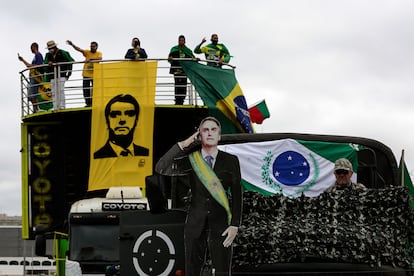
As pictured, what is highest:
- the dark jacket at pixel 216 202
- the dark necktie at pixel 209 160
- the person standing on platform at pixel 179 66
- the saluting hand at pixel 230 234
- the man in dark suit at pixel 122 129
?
the person standing on platform at pixel 179 66

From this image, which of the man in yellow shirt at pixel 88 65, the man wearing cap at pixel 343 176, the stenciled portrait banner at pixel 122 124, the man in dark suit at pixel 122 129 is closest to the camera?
the man wearing cap at pixel 343 176

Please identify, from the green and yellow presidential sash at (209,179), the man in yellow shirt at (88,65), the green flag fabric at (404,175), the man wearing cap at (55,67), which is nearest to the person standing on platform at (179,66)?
the man in yellow shirt at (88,65)

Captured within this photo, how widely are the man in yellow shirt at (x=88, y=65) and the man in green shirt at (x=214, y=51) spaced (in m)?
2.67

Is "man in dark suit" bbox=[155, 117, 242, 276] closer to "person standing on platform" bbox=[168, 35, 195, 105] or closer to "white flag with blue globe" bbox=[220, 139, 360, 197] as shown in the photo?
"white flag with blue globe" bbox=[220, 139, 360, 197]

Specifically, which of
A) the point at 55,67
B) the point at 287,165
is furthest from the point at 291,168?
the point at 55,67

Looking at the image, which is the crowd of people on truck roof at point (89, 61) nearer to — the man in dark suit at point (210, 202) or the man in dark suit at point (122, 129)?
the man in dark suit at point (122, 129)

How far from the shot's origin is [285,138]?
384 inches

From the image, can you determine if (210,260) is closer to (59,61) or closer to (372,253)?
(372,253)

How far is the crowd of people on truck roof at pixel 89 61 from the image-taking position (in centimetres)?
2355

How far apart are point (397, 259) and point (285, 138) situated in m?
1.90

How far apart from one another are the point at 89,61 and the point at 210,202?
610 inches

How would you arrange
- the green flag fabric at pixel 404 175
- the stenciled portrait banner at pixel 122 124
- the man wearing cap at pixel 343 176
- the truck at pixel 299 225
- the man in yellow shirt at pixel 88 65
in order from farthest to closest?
the stenciled portrait banner at pixel 122 124
the man in yellow shirt at pixel 88 65
the green flag fabric at pixel 404 175
the man wearing cap at pixel 343 176
the truck at pixel 299 225

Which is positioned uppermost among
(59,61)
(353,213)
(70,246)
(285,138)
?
(59,61)

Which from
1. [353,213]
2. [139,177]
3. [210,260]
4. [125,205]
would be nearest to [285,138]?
[353,213]
